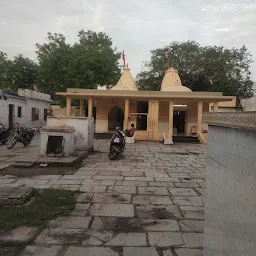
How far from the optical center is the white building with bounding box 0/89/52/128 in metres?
18.8

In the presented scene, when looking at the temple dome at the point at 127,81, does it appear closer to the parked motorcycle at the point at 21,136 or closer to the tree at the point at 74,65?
the tree at the point at 74,65

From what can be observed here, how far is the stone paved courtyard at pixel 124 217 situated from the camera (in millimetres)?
3109

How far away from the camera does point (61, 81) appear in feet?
85.0

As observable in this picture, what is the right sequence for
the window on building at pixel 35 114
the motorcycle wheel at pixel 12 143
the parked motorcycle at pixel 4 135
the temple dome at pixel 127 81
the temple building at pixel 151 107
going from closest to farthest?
1. the motorcycle wheel at pixel 12 143
2. the parked motorcycle at pixel 4 135
3. the temple building at pixel 151 107
4. the temple dome at pixel 127 81
5. the window on building at pixel 35 114

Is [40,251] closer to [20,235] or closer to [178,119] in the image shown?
[20,235]

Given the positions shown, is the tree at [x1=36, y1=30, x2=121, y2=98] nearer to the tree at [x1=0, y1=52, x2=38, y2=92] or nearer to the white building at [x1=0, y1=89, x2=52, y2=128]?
the white building at [x1=0, y1=89, x2=52, y2=128]

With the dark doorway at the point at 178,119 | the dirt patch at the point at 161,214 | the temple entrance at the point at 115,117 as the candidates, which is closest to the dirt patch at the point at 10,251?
the dirt patch at the point at 161,214

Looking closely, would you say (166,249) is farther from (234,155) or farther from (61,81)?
(61,81)

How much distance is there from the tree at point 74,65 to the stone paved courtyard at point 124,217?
17851 mm

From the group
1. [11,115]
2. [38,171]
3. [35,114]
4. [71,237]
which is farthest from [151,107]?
[71,237]

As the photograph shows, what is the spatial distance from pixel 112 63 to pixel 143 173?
20.0 meters

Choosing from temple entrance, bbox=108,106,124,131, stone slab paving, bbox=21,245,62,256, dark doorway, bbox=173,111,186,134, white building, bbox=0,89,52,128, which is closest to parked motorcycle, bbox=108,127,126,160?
stone slab paving, bbox=21,245,62,256

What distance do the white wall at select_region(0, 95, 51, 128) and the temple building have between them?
4256 millimetres

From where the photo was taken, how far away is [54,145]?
363 inches
